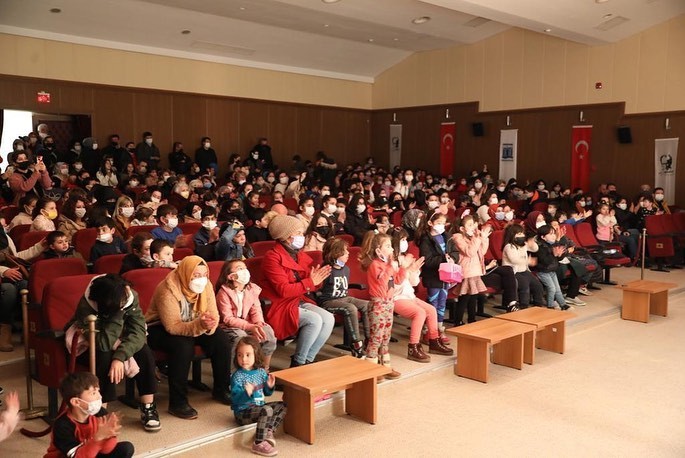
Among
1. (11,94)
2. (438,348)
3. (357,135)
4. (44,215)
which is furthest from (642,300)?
(357,135)

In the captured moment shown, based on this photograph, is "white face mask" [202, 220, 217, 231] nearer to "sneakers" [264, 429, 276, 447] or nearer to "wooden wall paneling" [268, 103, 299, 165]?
"sneakers" [264, 429, 276, 447]

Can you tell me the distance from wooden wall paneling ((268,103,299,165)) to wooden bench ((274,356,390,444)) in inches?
506

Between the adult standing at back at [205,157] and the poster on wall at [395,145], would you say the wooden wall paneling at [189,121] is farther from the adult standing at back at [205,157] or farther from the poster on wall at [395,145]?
the poster on wall at [395,145]

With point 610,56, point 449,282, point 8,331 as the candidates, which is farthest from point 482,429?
point 610,56

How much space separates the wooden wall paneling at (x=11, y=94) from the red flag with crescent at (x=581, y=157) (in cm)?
1171

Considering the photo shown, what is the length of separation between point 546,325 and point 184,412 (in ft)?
10.3

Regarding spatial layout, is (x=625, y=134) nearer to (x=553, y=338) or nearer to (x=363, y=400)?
(x=553, y=338)

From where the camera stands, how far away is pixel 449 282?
230 inches

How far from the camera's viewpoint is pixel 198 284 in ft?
13.3

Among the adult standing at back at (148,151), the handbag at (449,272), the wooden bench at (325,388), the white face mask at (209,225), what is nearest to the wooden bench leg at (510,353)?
the handbag at (449,272)

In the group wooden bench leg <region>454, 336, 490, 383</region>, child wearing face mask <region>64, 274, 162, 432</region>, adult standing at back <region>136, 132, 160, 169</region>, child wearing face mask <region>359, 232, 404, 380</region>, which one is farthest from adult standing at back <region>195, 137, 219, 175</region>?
child wearing face mask <region>64, 274, 162, 432</region>

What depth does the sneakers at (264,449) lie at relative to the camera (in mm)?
3643

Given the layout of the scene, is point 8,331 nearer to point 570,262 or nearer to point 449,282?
point 449,282

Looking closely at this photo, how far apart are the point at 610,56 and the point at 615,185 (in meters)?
2.74
